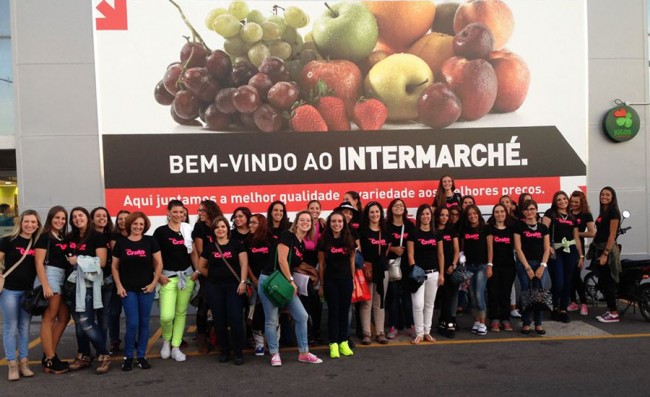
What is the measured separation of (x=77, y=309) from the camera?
529cm

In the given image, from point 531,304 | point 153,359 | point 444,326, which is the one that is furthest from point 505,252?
point 153,359

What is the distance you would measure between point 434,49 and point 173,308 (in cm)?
572

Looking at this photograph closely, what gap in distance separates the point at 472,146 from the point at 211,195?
14.3 feet

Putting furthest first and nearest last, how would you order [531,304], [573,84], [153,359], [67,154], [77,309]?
[573,84] → [67,154] → [531,304] → [153,359] → [77,309]

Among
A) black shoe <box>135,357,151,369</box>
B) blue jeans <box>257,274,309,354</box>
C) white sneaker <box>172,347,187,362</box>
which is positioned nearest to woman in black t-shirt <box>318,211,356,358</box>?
blue jeans <box>257,274,309,354</box>

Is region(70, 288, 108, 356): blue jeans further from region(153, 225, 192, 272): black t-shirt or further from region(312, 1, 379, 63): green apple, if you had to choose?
region(312, 1, 379, 63): green apple

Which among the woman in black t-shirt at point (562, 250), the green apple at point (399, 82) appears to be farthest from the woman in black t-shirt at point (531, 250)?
the green apple at point (399, 82)

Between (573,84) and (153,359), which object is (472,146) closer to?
(573,84)

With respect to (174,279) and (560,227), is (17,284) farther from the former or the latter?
(560,227)

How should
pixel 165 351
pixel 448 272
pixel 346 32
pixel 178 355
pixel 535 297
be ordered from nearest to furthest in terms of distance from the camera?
pixel 178 355 < pixel 165 351 < pixel 535 297 < pixel 448 272 < pixel 346 32

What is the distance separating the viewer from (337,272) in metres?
5.72

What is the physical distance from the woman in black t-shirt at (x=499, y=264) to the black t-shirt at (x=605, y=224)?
5.34ft

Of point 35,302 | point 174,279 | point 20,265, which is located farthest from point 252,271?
point 20,265

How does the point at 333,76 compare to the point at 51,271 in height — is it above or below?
above
